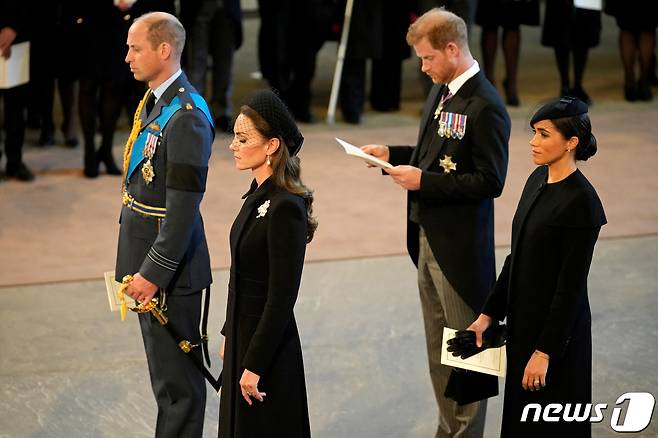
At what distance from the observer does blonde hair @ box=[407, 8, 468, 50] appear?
4.47m

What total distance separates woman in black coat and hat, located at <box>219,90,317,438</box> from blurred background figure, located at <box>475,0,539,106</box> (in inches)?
275

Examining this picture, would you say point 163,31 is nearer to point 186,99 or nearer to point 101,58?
point 186,99

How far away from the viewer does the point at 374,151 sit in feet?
16.0

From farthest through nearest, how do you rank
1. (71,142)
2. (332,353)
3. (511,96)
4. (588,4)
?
(511,96) < (588,4) < (71,142) < (332,353)

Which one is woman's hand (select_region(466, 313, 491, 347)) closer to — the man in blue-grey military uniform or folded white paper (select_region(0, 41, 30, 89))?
the man in blue-grey military uniform

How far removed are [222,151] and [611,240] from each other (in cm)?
326

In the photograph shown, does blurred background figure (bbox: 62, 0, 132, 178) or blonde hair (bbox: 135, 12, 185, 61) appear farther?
blurred background figure (bbox: 62, 0, 132, 178)

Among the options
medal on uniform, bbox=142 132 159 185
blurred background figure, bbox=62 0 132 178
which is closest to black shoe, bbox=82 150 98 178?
blurred background figure, bbox=62 0 132 178

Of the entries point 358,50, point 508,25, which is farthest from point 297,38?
point 508,25

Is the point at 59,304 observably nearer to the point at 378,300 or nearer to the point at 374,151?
the point at 378,300

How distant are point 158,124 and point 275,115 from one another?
0.74m

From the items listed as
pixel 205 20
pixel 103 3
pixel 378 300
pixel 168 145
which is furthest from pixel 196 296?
pixel 205 20

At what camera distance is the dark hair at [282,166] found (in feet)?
12.3

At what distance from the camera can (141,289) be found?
14.3 feet
